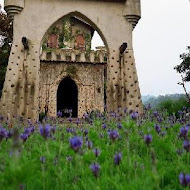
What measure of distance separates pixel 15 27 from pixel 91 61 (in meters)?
13.3

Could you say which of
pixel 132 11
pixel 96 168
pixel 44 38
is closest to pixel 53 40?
pixel 44 38

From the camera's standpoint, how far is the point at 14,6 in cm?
1023

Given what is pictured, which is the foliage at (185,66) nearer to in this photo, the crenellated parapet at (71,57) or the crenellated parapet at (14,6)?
the crenellated parapet at (71,57)

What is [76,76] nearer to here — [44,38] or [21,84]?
[44,38]

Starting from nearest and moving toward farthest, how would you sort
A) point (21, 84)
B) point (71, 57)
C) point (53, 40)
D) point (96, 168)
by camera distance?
point (96, 168) → point (21, 84) → point (71, 57) → point (53, 40)

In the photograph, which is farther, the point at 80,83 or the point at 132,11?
the point at 80,83

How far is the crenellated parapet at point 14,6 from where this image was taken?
10.2m

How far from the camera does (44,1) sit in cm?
1066

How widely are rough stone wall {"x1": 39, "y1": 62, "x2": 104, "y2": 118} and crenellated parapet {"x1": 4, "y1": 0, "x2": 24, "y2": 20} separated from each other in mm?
12907

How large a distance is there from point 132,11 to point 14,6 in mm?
3915

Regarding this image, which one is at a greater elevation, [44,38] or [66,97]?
[44,38]

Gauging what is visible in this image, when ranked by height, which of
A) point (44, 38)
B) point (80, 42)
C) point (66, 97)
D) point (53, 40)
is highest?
point (53, 40)

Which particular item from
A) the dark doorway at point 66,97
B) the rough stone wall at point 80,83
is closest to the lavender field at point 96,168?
the rough stone wall at point 80,83

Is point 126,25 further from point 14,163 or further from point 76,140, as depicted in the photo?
point 14,163
